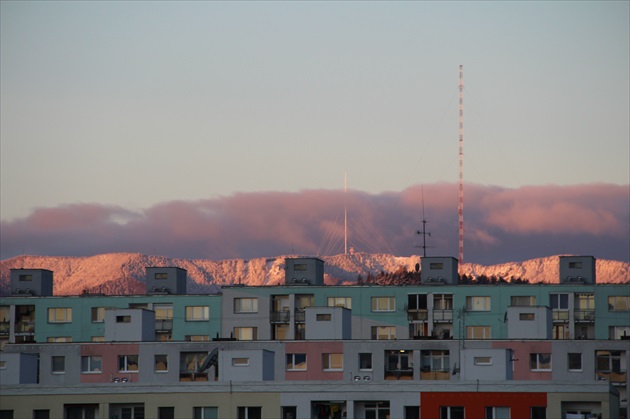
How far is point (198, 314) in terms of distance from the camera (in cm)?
16750

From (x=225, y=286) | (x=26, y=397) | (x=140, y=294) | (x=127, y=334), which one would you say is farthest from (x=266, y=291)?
(x=26, y=397)

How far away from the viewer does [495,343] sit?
136500 mm

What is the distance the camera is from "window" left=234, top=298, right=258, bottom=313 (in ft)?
537

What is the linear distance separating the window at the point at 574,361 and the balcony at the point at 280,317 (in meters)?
36.0

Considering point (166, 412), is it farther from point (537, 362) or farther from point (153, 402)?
point (537, 362)

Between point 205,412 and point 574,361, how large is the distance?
41.1m

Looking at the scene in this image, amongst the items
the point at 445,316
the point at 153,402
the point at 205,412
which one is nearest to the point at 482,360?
the point at 205,412

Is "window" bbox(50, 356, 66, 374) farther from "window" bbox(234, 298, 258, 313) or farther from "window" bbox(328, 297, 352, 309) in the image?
"window" bbox(328, 297, 352, 309)

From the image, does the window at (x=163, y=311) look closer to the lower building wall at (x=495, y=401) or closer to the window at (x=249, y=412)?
the window at (x=249, y=412)

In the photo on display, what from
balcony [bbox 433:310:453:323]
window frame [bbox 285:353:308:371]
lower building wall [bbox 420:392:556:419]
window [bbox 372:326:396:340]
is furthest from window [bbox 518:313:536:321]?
lower building wall [bbox 420:392:556:419]

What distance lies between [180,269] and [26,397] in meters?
71.3

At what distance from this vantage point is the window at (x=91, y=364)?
13638cm

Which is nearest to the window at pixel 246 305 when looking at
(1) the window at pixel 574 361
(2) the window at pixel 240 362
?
(1) the window at pixel 574 361

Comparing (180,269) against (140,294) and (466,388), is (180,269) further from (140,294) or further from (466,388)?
(466,388)
